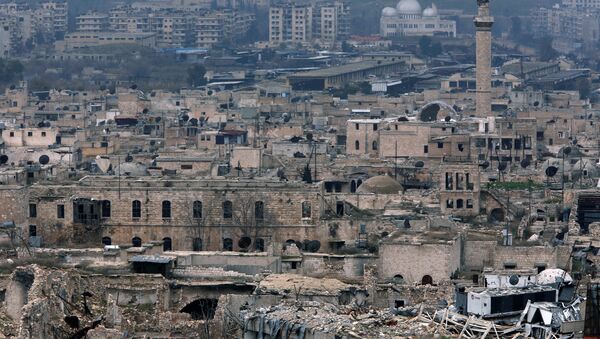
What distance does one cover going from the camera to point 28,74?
12044cm

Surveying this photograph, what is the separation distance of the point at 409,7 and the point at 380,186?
370 feet

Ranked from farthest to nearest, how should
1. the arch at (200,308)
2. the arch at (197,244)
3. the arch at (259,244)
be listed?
1. the arch at (197,244)
2. the arch at (259,244)
3. the arch at (200,308)

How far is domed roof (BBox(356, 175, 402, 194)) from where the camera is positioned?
50.6m

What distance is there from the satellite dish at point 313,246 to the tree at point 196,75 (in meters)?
61.3

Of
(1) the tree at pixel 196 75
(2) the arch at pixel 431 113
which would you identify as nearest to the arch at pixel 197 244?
(2) the arch at pixel 431 113

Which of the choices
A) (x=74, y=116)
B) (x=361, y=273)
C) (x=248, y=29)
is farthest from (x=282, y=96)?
(x=248, y=29)

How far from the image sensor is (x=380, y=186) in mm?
50844

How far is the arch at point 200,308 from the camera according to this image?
1393 inches

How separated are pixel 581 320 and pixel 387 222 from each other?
62.1ft

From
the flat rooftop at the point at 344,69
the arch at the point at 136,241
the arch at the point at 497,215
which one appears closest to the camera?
the arch at the point at 136,241

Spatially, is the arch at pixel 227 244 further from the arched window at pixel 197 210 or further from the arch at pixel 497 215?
the arch at pixel 497 215

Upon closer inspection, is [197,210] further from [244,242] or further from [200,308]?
[200,308]

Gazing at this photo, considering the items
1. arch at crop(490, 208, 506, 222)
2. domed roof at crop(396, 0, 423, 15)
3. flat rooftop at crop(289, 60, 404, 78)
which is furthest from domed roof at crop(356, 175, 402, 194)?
domed roof at crop(396, 0, 423, 15)

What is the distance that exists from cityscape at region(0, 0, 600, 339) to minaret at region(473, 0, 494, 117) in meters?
0.09
